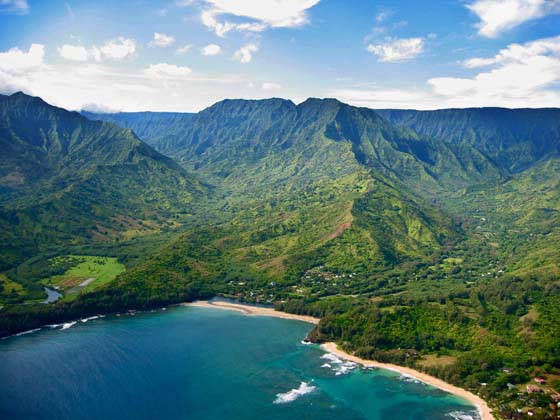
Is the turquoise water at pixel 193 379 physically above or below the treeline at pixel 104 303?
below

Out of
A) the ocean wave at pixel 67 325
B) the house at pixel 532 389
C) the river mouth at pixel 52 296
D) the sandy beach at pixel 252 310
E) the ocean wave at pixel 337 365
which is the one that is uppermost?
the house at pixel 532 389

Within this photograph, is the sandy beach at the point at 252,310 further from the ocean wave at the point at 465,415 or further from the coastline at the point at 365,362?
the ocean wave at the point at 465,415

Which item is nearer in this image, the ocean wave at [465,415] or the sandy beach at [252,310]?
the ocean wave at [465,415]

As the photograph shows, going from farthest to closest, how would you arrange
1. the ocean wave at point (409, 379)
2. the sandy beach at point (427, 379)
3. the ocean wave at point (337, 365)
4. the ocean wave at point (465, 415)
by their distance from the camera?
1. the ocean wave at point (337, 365)
2. the ocean wave at point (409, 379)
3. the sandy beach at point (427, 379)
4. the ocean wave at point (465, 415)

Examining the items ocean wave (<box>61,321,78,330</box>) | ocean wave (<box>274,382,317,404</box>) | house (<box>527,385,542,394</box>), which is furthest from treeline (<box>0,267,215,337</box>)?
house (<box>527,385,542,394</box>)

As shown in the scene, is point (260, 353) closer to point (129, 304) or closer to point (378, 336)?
point (378, 336)

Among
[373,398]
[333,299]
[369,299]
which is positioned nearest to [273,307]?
[333,299]

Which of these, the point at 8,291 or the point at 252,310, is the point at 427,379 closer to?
the point at 252,310

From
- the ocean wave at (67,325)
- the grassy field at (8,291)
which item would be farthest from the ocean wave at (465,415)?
the grassy field at (8,291)
